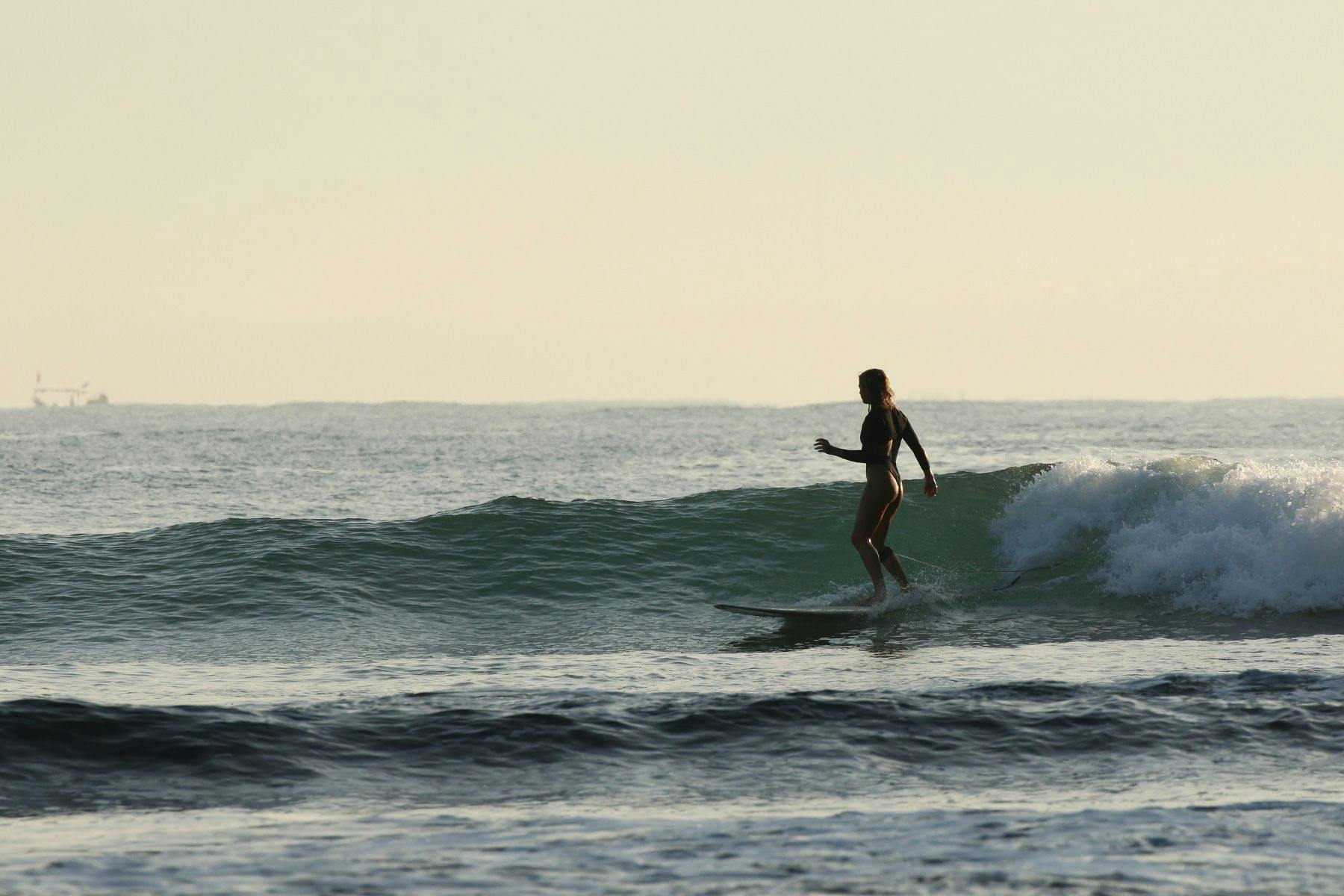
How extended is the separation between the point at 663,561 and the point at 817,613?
4.30 meters

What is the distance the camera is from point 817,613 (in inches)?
492

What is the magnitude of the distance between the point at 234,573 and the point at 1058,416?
90.1 m

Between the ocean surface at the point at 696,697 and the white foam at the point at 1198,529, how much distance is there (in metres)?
0.05

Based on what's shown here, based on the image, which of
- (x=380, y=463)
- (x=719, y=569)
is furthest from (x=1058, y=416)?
(x=719, y=569)

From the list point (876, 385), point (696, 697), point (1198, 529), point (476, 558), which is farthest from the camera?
point (476, 558)

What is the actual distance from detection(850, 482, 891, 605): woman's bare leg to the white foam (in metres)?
3.30

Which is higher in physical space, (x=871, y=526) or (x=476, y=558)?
(x=871, y=526)

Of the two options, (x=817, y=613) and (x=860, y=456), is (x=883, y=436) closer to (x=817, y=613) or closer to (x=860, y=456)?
(x=860, y=456)

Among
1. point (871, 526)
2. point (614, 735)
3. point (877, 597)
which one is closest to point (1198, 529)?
point (877, 597)

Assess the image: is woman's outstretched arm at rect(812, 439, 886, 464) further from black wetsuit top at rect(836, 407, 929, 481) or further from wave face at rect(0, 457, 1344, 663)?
wave face at rect(0, 457, 1344, 663)

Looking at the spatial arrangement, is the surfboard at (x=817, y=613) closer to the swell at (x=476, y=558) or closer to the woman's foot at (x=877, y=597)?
the woman's foot at (x=877, y=597)

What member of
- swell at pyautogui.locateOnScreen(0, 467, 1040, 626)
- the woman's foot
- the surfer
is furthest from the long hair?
swell at pyautogui.locateOnScreen(0, 467, 1040, 626)

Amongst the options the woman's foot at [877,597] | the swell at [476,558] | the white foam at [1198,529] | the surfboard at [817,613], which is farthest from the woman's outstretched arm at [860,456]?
the white foam at [1198,529]

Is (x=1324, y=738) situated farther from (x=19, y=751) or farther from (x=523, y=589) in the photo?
(x=523, y=589)
